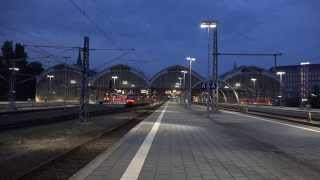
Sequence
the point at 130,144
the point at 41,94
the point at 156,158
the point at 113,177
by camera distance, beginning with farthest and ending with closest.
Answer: the point at 41,94 < the point at 130,144 < the point at 156,158 < the point at 113,177

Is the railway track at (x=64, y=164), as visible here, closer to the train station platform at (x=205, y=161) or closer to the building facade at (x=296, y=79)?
the train station platform at (x=205, y=161)

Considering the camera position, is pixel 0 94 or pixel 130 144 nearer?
pixel 130 144

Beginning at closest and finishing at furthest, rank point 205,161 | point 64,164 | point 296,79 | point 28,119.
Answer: point 205,161
point 64,164
point 28,119
point 296,79

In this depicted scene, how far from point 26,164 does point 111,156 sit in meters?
2.34

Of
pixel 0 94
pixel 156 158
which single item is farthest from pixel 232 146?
pixel 0 94

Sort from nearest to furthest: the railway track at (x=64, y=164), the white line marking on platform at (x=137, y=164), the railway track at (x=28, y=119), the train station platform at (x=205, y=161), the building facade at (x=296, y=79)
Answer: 1. the white line marking on platform at (x=137, y=164)
2. the train station platform at (x=205, y=161)
3. the railway track at (x=64, y=164)
4. the railway track at (x=28, y=119)
5. the building facade at (x=296, y=79)

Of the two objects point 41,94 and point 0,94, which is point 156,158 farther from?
point 41,94

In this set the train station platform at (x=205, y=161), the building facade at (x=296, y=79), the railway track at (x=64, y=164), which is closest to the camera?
the train station platform at (x=205, y=161)

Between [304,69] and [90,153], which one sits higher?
[304,69]

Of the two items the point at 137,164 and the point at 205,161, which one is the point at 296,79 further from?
the point at 137,164

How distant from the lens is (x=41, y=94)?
186 m

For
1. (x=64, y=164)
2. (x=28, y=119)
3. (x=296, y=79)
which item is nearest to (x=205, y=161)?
(x=64, y=164)

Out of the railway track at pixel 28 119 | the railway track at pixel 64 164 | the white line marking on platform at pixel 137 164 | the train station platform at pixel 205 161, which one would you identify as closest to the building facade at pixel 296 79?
the railway track at pixel 28 119

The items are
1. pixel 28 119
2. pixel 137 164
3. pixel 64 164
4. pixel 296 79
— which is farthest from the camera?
pixel 296 79
